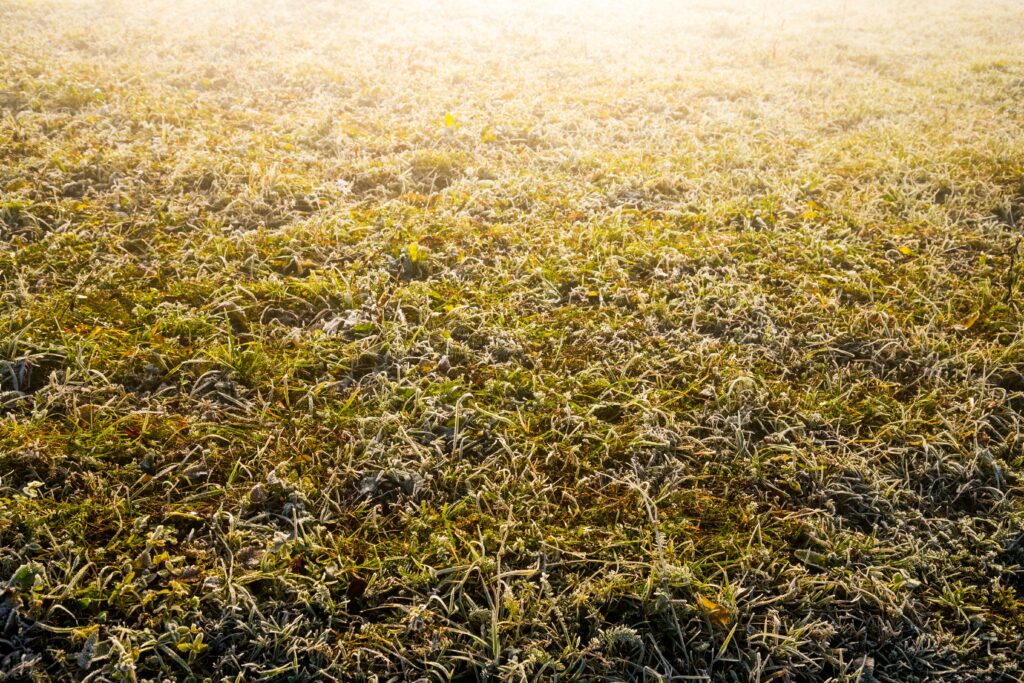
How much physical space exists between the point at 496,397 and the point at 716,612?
196 centimetres

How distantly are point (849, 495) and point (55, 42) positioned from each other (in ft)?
46.8

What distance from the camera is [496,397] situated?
4297 millimetres

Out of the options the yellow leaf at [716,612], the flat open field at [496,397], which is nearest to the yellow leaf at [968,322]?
the flat open field at [496,397]

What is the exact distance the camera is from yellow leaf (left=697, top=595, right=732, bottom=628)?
121 inches

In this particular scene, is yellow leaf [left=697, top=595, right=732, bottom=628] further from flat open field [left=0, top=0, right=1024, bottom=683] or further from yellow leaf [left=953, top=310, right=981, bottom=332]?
yellow leaf [left=953, top=310, right=981, bottom=332]

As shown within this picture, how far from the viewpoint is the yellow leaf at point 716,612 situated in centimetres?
307

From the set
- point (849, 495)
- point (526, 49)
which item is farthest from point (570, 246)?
point (526, 49)

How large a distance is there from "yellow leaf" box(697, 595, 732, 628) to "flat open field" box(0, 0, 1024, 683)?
0.01m

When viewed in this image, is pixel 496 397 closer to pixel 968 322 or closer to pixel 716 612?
pixel 716 612

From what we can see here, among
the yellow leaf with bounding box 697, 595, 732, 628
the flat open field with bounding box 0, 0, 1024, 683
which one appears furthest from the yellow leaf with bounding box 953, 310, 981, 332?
the yellow leaf with bounding box 697, 595, 732, 628

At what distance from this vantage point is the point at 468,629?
302 centimetres

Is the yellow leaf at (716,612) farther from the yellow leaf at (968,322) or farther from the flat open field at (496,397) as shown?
the yellow leaf at (968,322)

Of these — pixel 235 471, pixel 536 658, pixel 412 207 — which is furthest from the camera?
pixel 412 207

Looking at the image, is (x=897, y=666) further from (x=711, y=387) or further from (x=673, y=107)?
(x=673, y=107)
